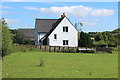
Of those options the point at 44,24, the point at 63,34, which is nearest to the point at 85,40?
the point at 63,34

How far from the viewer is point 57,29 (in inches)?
1881

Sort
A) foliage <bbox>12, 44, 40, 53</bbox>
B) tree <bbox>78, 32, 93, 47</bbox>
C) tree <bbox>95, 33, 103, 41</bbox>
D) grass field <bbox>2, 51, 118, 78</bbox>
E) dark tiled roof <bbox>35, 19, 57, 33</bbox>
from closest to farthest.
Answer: grass field <bbox>2, 51, 118, 78</bbox> < foliage <bbox>12, 44, 40, 53</bbox> < tree <bbox>78, 32, 93, 47</bbox> < dark tiled roof <bbox>35, 19, 57, 33</bbox> < tree <bbox>95, 33, 103, 41</bbox>

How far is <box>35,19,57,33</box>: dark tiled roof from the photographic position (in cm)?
5412

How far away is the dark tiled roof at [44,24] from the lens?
54.1 meters

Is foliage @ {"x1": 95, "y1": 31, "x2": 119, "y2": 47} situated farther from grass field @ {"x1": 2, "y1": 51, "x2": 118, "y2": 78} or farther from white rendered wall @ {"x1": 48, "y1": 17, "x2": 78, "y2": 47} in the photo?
grass field @ {"x1": 2, "y1": 51, "x2": 118, "y2": 78}

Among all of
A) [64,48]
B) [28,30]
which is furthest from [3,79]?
[28,30]

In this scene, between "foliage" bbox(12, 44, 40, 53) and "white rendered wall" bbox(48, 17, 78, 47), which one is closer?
"foliage" bbox(12, 44, 40, 53)

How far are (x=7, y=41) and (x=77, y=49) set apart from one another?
59.1ft

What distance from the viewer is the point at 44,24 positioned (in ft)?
180

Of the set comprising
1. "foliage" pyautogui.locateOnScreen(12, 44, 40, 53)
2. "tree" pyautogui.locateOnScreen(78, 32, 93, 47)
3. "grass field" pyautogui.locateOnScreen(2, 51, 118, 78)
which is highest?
"tree" pyautogui.locateOnScreen(78, 32, 93, 47)

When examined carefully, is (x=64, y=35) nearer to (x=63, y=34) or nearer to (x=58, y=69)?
(x=63, y=34)

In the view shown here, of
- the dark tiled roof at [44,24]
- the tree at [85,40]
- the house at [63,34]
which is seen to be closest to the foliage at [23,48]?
the house at [63,34]

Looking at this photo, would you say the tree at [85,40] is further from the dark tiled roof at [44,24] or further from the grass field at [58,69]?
the grass field at [58,69]

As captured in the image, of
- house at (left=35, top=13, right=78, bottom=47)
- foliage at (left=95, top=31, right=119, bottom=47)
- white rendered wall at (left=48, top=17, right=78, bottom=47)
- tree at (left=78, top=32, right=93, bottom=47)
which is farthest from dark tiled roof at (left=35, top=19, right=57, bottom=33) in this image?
foliage at (left=95, top=31, right=119, bottom=47)
